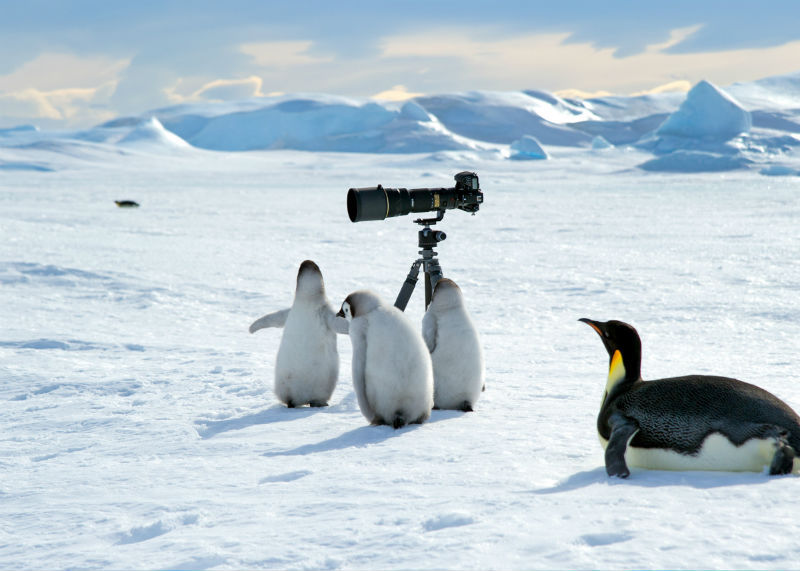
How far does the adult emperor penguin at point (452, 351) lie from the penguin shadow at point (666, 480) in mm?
1060

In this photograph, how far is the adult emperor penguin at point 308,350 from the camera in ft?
10.7

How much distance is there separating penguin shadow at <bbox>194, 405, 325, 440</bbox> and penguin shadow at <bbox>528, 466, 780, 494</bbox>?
52.3 inches

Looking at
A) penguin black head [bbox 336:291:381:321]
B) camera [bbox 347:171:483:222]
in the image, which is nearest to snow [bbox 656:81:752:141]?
camera [bbox 347:171:483:222]

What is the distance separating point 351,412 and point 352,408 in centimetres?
8

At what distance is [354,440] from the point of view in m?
2.68

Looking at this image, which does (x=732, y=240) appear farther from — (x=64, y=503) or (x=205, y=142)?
(x=205, y=142)

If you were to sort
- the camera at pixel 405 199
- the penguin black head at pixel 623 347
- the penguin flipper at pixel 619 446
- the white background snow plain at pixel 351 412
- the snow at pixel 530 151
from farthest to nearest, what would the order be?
the snow at pixel 530 151 → the camera at pixel 405 199 → the penguin black head at pixel 623 347 → the penguin flipper at pixel 619 446 → the white background snow plain at pixel 351 412

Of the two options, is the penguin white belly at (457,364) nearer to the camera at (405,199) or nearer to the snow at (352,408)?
the snow at (352,408)

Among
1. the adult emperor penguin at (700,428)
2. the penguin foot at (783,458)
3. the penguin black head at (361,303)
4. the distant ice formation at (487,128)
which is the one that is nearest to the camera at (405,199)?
the penguin black head at (361,303)

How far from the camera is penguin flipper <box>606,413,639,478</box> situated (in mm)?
2025

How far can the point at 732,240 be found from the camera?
9750 mm

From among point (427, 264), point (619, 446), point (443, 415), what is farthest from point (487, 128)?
point (619, 446)

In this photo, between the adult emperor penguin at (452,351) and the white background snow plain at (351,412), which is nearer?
the white background snow plain at (351,412)

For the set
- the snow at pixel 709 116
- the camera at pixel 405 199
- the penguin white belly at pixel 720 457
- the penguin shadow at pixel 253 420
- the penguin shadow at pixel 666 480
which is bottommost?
the penguin shadow at pixel 253 420
